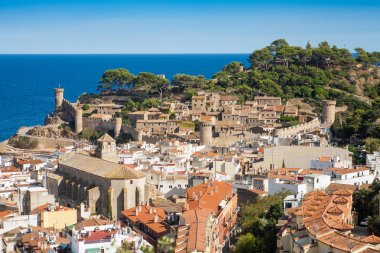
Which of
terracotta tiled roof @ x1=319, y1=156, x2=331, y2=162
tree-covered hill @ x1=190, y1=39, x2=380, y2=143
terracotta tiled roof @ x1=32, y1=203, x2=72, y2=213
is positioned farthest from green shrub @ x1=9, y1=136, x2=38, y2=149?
terracotta tiled roof @ x1=319, y1=156, x2=331, y2=162

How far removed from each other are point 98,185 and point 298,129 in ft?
69.9

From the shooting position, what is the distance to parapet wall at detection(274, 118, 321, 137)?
4682 centimetres

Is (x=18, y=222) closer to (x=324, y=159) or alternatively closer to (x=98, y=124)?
(x=324, y=159)

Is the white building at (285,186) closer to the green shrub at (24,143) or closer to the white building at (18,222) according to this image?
the white building at (18,222)

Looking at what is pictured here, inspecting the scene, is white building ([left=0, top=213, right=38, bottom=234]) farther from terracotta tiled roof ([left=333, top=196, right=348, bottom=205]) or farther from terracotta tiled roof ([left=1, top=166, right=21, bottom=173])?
terracotta tiled roof ([left=333, top=196, right=348, bottom=205])

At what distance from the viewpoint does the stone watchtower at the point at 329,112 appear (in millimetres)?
52250

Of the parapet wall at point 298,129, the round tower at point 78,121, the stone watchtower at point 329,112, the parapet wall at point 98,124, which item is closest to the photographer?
the parapet wall at point 298,129

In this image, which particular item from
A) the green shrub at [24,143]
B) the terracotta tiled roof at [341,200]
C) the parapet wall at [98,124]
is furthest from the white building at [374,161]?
the green shrub at [24,143]

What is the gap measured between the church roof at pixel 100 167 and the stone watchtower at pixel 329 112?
23717mm

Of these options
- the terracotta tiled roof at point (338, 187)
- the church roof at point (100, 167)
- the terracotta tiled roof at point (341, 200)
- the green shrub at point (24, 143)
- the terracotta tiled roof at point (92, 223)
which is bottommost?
the green shrub at point (24, 143)

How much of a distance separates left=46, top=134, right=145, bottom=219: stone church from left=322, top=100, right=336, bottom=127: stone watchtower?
24.0m

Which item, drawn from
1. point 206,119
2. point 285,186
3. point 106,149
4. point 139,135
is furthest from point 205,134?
point 285,186

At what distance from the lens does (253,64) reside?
237 ft

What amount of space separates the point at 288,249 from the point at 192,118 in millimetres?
33345
